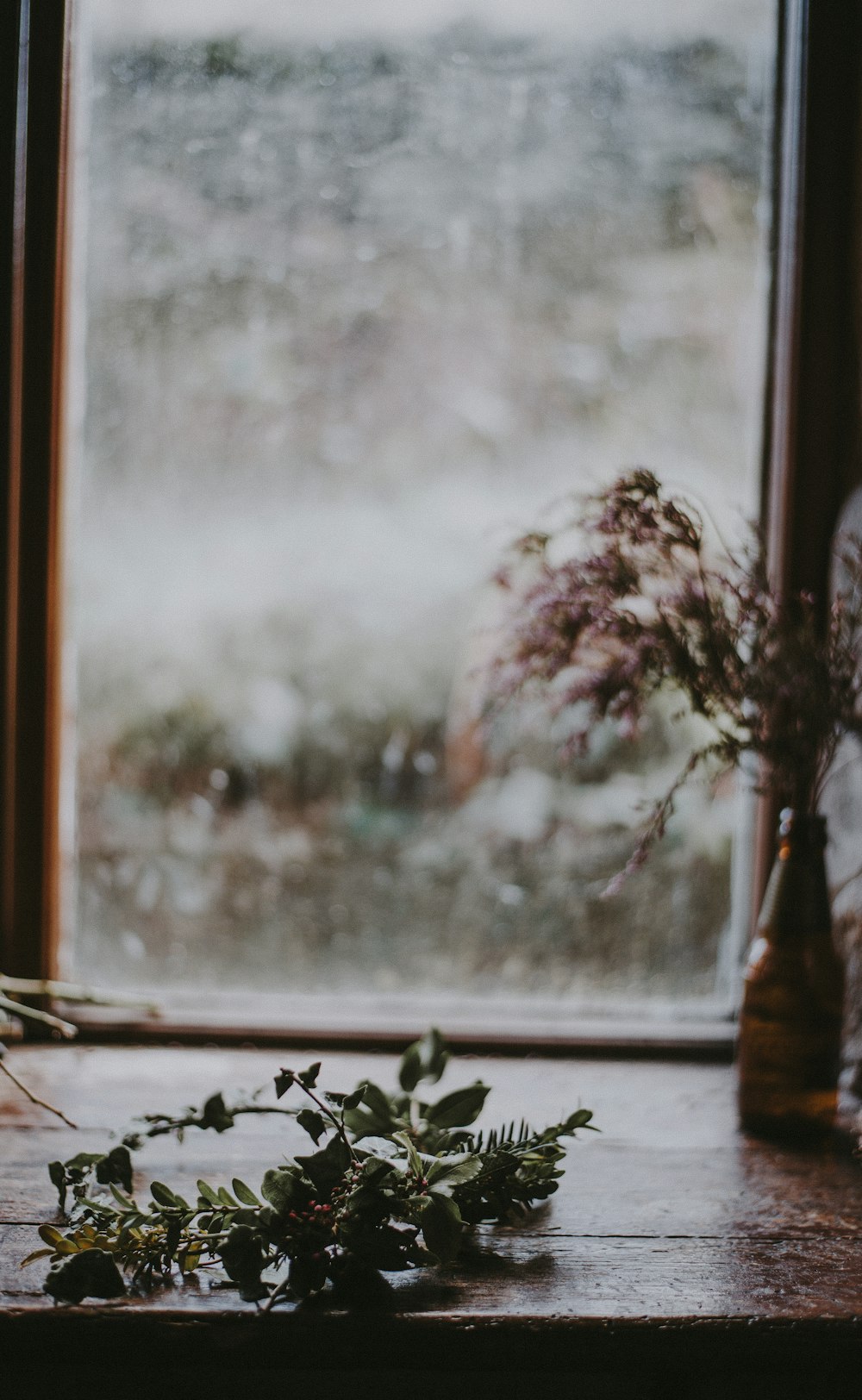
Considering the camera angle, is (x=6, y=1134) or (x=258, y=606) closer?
(x=6, y=1134)

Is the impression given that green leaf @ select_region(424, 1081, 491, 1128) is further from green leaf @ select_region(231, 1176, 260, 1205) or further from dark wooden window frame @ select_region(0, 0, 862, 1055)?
dark wooden window frame @ select_region(0, 0, 862, 1055)

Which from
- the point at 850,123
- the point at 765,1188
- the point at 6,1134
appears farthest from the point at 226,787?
the point at 850,123

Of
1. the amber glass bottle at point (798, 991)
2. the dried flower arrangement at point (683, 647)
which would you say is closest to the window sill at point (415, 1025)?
the amber glass bottle at point (798, 991)

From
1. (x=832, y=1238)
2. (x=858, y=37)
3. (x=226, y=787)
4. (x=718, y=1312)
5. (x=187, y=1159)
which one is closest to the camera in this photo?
(x=718, y=1312)

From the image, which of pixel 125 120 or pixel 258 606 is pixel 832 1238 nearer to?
pixel 258 606

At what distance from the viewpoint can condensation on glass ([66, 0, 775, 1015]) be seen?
4.04ft

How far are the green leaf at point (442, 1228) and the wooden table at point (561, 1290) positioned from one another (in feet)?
0.11

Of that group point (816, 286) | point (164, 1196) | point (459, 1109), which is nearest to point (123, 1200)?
Answer: point (164, 1196)

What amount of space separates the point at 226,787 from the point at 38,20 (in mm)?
913

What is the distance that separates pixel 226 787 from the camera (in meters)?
1.27

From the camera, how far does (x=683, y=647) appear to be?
0.94m

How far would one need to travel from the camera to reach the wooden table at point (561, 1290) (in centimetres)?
69

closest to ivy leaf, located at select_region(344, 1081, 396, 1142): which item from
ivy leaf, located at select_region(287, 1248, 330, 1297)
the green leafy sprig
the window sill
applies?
the green leafy sprig

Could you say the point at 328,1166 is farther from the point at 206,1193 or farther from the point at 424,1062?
the point at 424,1062
